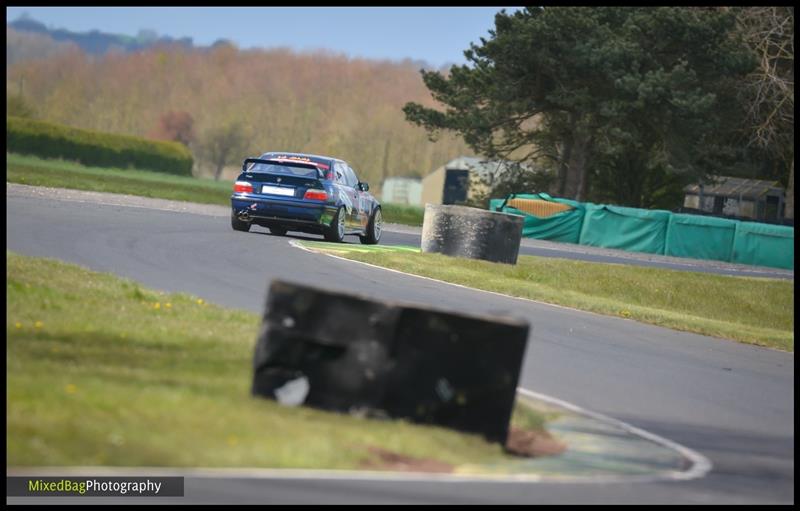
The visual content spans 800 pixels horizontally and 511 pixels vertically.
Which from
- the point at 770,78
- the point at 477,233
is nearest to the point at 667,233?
the point at 770,78

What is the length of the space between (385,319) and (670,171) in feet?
155

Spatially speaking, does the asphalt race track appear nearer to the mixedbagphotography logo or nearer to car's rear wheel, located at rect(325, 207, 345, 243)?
the mixedbagphotography logo

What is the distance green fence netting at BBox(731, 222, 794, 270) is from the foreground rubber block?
37295mm

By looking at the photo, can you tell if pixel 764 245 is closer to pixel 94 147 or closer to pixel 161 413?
pixel 161 413

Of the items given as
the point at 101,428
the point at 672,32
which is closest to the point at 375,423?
the point at 101,428

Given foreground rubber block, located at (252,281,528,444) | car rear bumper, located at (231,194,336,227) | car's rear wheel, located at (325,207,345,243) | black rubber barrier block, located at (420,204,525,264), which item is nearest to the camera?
foreground rubber block, located at (252,281,528,444)

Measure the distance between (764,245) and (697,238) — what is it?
7.82 feet

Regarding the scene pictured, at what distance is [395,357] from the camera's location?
8.66 meters

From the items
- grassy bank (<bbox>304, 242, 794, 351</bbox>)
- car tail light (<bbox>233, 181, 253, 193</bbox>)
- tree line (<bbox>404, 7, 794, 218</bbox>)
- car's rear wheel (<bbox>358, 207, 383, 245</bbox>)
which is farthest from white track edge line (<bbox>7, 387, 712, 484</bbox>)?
tree line (<bbox>404, 7, 794, 218</bbox>)

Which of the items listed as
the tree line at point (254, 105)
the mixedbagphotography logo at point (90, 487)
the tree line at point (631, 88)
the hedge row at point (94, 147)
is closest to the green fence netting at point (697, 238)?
the tree line at point (631, 88)

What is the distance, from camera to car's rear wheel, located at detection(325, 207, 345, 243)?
25266 millimetres

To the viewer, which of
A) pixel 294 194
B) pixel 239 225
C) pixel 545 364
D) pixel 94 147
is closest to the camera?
pixel 545 364

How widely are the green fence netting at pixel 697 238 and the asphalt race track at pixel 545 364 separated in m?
19.8

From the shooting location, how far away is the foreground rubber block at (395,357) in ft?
28.5
